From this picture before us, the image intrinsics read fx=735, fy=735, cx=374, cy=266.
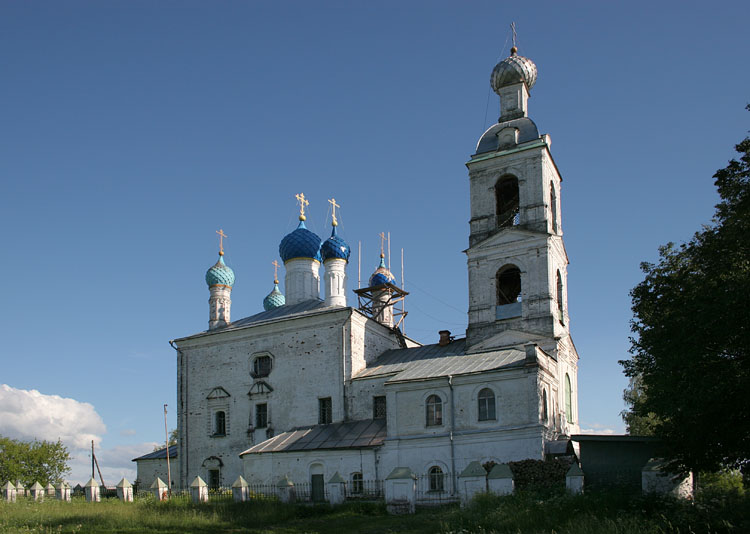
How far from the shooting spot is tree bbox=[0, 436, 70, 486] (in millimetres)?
34188

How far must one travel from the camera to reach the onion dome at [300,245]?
90.2 feet

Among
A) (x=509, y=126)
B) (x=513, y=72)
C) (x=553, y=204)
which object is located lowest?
(x=553, y=204)

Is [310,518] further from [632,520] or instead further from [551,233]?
[551,233]

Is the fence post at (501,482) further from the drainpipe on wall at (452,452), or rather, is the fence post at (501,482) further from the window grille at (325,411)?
the window grille at (325,411)

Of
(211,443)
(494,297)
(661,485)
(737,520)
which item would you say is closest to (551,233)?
(494,297)

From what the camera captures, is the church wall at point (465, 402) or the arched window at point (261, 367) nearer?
the church wall at point (465, 402)

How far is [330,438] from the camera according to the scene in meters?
Result: 21.7

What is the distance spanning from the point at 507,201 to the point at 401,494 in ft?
37.1

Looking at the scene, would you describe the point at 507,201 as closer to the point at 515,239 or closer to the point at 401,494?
the point at 515,239

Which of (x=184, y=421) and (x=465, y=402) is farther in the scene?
(x=184, y=421)

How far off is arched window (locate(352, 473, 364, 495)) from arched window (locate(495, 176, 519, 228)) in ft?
29.1

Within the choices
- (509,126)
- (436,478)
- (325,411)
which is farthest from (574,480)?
(509,126)

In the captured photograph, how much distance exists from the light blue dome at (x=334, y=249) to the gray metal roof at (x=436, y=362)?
171 inches

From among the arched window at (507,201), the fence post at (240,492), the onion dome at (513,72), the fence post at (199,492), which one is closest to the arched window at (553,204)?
the arched window at (507,201)
